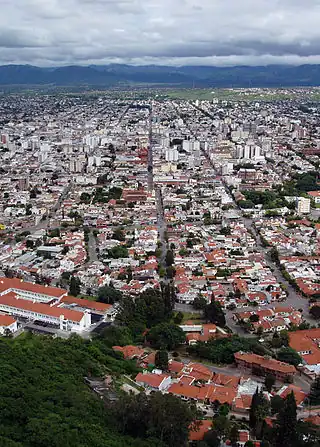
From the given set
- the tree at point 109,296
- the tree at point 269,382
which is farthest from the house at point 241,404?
the tree at point 109,296

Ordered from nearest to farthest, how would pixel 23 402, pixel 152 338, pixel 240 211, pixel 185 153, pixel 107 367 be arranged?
pixel 23 402, pixel 107 367, pixel 152 338, pixel 240 211, pixel 185 153

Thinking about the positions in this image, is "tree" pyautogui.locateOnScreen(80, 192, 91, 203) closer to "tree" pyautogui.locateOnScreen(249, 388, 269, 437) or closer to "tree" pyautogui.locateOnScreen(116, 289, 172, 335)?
"tree" pyautogui.locateOnScreen(116, 289, 172, 335)

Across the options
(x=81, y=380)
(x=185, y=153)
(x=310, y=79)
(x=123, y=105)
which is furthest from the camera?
(x=310, y=79)

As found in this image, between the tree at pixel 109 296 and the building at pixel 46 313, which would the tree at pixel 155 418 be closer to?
the building at pixel 46 313

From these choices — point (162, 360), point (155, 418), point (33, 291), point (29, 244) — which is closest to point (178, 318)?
point (162, 360)

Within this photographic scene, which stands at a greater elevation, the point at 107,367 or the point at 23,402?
the point at 23,402

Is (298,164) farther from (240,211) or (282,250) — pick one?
(282,250)

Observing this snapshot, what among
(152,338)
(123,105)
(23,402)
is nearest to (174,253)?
(152,338)
